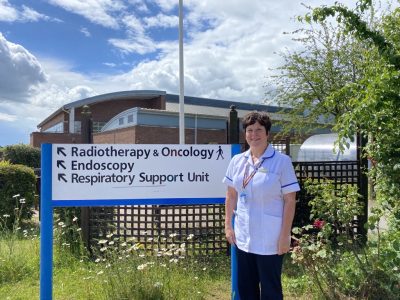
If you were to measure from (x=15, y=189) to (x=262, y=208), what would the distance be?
A: 23.1 ft

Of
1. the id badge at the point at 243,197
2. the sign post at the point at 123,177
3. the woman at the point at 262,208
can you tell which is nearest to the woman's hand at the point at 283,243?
the woman at the point at 262,208

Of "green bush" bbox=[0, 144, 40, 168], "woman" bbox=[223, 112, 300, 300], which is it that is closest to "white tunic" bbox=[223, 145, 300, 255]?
"woman" bbox=[223, 112, 300, 300]

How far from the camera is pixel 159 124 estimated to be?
31.0 meters

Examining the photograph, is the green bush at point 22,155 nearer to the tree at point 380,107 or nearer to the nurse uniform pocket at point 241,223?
the tree at point 380,107

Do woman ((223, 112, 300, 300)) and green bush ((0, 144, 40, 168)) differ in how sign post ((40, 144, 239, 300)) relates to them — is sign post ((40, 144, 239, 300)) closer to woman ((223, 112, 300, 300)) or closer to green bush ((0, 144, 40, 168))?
woman ((223, 112, 300, 300))

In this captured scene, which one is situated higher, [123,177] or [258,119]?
[258,119]

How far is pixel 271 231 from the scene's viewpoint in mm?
3078

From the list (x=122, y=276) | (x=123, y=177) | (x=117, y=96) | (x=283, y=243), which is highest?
(x=117, y=96)

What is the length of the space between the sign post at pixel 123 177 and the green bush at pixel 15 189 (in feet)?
16.5

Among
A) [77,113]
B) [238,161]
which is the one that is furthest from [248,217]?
[77,113]

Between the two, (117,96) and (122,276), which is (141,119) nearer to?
(117,96)

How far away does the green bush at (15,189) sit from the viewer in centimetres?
862

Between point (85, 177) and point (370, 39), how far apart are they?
3.14 metres

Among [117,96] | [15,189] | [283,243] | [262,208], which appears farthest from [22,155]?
[283,243]
